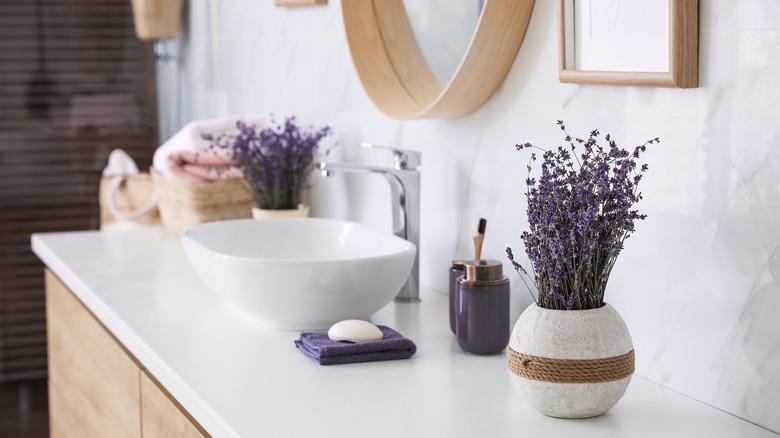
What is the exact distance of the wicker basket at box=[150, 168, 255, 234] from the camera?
2.05 m

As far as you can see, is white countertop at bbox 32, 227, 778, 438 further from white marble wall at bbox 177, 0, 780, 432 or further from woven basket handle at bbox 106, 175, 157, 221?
woven basket handle at bbox 106, 175, 157, 221

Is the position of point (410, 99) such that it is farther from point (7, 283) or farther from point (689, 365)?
point (7, 283)

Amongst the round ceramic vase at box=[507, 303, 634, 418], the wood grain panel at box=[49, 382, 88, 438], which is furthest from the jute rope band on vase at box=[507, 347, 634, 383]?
the wood grain panel at box=[49, 382, 88, 438]

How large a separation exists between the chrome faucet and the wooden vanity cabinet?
1.55 ft

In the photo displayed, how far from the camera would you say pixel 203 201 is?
205 cm

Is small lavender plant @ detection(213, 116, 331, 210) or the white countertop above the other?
small lavender plant @ detection(213, 116, 331, 210)

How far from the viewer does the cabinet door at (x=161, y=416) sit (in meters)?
1.16

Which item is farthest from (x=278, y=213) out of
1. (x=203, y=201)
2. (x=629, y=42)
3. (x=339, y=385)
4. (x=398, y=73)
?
(x=629, y=42)

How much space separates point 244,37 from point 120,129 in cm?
79

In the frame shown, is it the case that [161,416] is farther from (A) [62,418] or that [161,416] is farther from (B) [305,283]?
(A) [62,418]

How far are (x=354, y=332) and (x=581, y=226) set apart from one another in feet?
1.39

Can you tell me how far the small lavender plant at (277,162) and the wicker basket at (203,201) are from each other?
106 mm

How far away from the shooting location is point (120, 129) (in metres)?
2.98

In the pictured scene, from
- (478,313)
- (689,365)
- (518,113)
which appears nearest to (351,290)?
(478,313)
